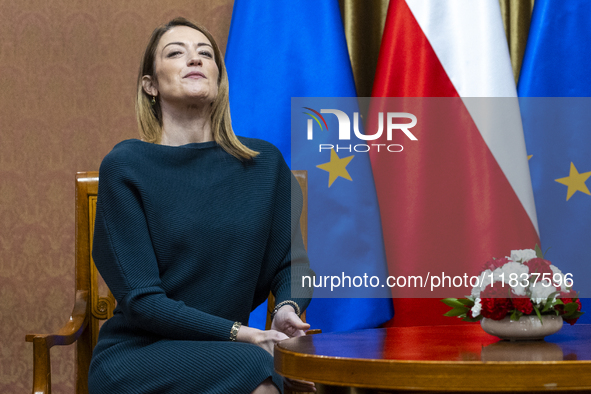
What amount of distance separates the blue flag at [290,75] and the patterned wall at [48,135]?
1.71 ft

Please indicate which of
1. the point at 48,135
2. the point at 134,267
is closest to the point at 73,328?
the point at 134,267

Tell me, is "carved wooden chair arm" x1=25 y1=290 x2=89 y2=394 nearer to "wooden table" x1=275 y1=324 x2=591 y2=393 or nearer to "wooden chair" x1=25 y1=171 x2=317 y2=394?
"wooden chair" x1=25 y1=171 x2=317 y2=394

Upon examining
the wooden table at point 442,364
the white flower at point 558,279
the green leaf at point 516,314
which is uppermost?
the white flower at point 558,279

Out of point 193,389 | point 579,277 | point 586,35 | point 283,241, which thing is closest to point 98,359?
point 193,389

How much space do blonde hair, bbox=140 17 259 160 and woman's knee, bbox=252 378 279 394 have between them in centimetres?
67

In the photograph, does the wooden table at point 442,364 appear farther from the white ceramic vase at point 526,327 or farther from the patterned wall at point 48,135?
the patterned wall at point 48,135

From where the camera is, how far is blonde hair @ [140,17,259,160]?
175 centimetres

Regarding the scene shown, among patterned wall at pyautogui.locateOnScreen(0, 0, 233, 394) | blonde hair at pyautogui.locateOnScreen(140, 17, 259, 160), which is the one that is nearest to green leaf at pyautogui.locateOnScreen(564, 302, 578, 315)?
blonde hair at pyautogui.locateOnScreen(140, 17, 259, 160)

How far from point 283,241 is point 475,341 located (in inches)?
25.2

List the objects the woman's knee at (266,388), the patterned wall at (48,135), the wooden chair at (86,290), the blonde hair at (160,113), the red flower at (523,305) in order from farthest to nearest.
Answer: the patterned wall at (48,135) < the wooden chair at (86,290) < the blonde hair at (160,113) < the woman's knee at (266,388) < the red flower at (523,305)

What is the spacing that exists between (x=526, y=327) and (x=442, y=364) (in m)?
0.36

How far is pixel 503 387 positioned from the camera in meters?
0.93

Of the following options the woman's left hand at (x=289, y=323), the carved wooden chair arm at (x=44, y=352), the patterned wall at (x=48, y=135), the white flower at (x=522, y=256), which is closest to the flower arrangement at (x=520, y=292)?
the white flower at (x=522, y=256)

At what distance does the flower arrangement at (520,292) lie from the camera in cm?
121
